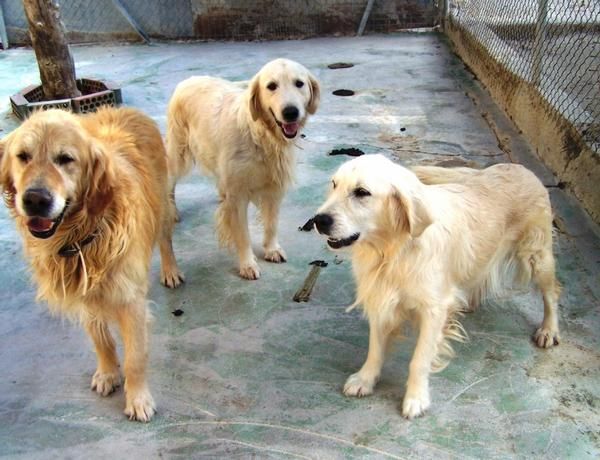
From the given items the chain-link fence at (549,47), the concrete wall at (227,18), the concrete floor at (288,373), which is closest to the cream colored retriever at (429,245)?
the concrete floor at (288,373)

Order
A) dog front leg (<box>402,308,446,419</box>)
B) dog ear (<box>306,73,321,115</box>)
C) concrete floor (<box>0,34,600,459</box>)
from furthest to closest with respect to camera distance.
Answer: dog ear (<box>306,73,321,115</box>) → dog front leg (<box>402,308,446,419</box>) → concrete floor (<box>0,34,600,459</box>)

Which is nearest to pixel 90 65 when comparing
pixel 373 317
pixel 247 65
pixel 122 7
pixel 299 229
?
pixel 122 7

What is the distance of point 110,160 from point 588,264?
8.88 feet

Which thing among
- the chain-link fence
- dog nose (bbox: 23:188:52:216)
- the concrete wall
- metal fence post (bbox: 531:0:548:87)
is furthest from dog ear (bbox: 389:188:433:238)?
the concrete wall

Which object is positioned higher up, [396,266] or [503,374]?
[396,266]

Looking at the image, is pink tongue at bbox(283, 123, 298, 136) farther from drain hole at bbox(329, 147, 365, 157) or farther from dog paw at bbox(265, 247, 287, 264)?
drain hole at bbox(329, 147, 365, 157)

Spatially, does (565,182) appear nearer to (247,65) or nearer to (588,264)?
(588,264)

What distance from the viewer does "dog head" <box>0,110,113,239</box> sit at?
202 cm

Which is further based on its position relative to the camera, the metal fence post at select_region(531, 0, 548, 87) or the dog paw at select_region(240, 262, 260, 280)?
the metal fence post at select_region(531, 0, 548, 87)

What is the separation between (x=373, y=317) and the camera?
8.14 feet

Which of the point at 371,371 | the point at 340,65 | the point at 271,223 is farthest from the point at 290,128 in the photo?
the point at 340,65

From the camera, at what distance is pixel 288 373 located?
2668 mm

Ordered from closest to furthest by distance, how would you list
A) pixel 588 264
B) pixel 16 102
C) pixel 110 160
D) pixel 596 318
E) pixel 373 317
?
pixel 110 160 → pixel 373 317 → pixel 596 318 → pixel 588 264 → pixel 16 102

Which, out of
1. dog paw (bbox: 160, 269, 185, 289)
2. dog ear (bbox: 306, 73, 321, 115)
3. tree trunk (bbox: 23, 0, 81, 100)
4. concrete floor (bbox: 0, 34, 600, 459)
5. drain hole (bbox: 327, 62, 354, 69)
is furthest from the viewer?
drain hole (bbox: 327, 62, 354, 69)
